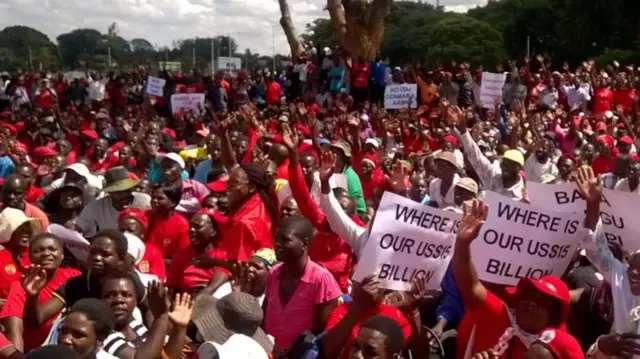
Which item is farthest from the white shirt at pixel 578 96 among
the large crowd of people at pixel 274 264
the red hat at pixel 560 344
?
the red hat at pixel 560 344

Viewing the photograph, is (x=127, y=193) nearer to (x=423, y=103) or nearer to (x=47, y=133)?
(x=47, y=133)

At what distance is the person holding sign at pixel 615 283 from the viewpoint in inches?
131

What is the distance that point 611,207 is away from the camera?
4.82 meters

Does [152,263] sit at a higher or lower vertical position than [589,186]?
lower

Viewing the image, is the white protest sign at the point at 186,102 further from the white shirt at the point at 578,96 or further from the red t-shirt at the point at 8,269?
the red t-shirt at the point at 8,269

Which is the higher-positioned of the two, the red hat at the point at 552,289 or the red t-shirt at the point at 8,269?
the red hat at the point at 552,289

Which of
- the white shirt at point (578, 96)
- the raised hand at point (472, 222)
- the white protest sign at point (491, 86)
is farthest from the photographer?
the white shirt at point (578, 96)

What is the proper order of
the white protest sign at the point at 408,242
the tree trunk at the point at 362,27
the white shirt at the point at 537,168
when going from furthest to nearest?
1. the tree trunk at the point at 362,27
2. the white shirt at the point at 537,168
3. the white protest sign at the point at 408,242

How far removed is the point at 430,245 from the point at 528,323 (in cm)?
104

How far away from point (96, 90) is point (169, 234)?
575 inches

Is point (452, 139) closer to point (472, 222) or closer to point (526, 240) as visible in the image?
point (526, 240)

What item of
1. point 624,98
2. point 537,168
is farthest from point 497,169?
point 624,98

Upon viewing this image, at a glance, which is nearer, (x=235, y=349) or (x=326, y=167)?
(x=235, y=349)

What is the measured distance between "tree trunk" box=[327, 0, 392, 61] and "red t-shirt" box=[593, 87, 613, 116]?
7672 millimetres
